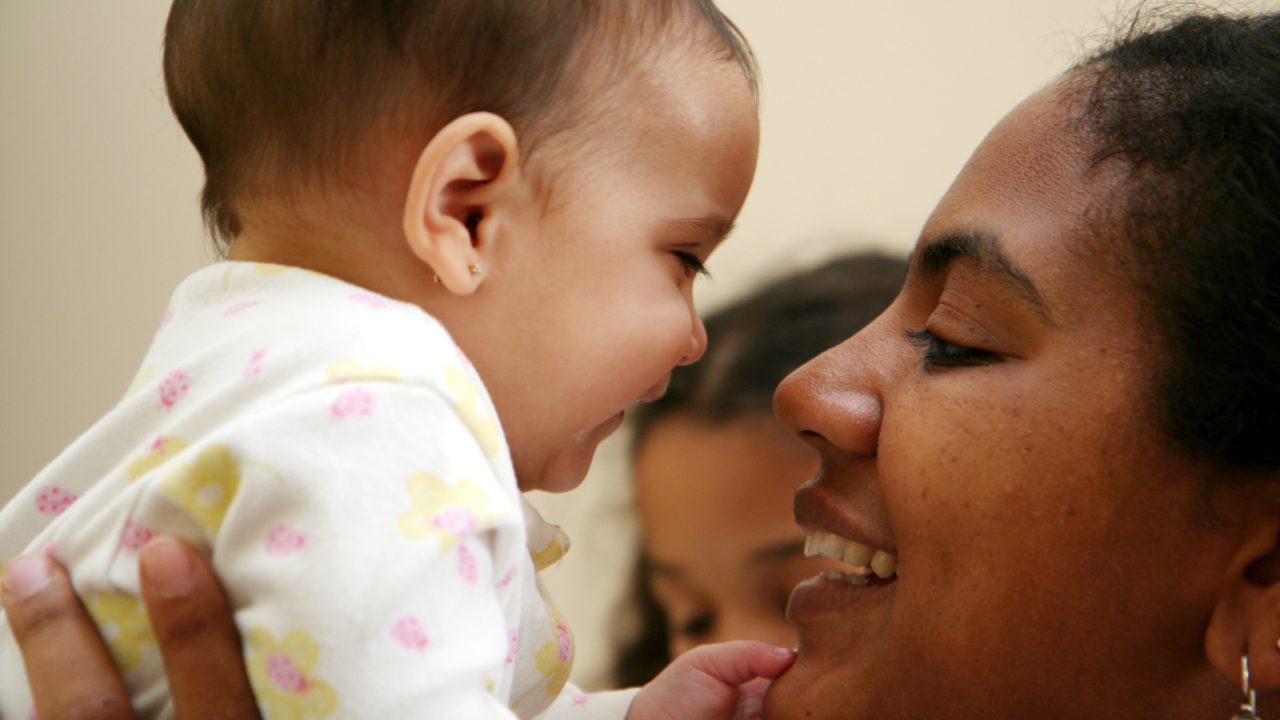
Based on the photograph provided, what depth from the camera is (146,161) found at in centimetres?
273

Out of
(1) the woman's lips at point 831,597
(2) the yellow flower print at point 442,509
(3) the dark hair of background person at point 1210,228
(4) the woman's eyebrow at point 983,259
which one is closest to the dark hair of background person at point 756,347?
(1) the woman's lips at point 831,597

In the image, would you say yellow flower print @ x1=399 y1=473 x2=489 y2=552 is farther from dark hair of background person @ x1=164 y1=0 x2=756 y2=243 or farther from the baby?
dark hair of background person @ x1=164 y1=0 x2=756 y2=243

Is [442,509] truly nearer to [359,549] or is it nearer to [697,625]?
[359,549]

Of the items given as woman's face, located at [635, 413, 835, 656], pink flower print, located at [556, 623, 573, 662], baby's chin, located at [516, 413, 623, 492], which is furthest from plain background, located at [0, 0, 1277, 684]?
baby's chin, located at [516, 413, 623, 492]

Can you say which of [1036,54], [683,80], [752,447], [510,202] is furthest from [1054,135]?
[1036,54]

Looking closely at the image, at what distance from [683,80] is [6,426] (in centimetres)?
221

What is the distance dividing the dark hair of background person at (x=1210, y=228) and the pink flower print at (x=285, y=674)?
2.42ft

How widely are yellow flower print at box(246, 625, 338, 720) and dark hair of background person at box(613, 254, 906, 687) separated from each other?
153 cm

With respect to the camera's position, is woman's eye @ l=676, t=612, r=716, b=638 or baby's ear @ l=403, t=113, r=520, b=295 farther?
woman's eye @ l=676, t=612, r=716, b=638

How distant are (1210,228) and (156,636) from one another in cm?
93

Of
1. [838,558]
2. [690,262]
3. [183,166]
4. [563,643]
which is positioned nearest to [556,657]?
[563,643]

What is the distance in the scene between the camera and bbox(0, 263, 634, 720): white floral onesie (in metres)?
0.84

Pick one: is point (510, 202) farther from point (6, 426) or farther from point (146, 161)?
point (6, 426)

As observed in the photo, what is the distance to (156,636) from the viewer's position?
0.95 metres
